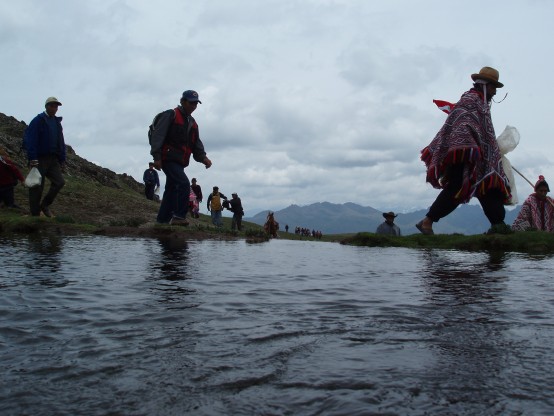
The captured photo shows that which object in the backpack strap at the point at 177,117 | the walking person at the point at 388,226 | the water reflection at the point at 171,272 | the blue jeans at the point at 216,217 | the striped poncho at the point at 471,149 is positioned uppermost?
the backpack strap at the point at 177,117

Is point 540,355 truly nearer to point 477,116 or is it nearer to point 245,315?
point 245,315

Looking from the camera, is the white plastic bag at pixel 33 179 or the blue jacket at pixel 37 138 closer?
the white plastic bag at pixel 33 179

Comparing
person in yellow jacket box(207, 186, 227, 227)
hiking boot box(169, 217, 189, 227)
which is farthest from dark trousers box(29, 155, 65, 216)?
person in yellow jacket box(207, 186, 227, 227)

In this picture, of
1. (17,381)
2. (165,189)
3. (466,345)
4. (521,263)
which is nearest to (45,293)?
(17,381)

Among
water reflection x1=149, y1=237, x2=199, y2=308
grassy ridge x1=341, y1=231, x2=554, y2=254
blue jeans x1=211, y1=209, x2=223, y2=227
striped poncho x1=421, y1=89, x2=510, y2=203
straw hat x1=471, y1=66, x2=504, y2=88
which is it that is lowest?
water reflection x1=149, y1=237, x2=199, y2=308

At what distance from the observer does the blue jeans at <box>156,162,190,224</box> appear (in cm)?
966

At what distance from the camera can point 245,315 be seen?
303 cm

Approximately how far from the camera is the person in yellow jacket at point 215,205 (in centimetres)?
2342

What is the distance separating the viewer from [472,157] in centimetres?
860

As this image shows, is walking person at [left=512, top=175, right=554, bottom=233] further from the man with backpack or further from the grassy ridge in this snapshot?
the man with backpack

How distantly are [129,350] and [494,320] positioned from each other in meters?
1.86

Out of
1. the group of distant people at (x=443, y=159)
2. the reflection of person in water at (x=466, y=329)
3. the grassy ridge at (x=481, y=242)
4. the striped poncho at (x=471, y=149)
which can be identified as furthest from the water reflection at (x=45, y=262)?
the striped poncho at (x=471, y=149)

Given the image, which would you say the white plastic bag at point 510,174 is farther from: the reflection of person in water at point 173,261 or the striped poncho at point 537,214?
the reflection of person in water at point 173,261

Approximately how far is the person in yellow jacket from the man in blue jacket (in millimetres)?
12525
